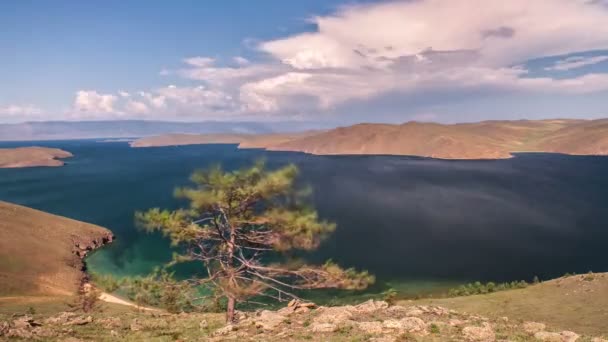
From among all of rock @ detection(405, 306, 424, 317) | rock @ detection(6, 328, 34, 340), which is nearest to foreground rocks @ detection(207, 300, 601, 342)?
rock @ detection(405, 306, 424, 317)

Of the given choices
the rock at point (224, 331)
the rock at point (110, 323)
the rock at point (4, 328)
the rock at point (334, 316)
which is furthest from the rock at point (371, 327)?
the rock at point (4, 328)

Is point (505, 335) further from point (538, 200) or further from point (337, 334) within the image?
point (538, 200)

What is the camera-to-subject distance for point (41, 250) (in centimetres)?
5241

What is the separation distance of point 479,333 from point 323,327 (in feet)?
23.5

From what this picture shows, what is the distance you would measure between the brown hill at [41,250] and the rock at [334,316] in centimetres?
3815

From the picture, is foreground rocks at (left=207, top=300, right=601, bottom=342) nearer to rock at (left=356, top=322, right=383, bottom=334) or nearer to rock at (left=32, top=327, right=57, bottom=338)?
rock at (left=356, top=322, right=383, bottom=334)

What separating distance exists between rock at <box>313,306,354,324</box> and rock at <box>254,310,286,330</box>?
1.85 meters

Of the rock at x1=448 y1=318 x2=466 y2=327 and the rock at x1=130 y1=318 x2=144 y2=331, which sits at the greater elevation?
the rock at x1=448 y1=318 x2=466 y2=327

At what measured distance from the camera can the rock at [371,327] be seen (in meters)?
16.7

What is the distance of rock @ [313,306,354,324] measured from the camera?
1861 cm

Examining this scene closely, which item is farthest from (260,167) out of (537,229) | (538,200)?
(538,200)

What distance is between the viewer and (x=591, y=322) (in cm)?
2552

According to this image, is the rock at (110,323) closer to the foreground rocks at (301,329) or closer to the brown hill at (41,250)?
the foreground rocks at (301,329)

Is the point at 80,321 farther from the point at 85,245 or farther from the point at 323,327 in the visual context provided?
the point at 85,245
